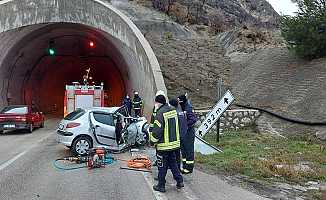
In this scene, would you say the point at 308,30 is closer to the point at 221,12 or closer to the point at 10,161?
the point at 10,161

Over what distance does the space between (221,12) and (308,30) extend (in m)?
30.1

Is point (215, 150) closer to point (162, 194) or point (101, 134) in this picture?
point (101, 134)

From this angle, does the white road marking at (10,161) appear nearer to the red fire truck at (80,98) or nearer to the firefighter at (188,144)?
the firefighter at (188,144)

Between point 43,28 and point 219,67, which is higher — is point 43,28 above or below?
above

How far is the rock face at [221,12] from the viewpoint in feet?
145

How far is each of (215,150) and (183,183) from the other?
391 cm

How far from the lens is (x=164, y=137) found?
27.0 feet

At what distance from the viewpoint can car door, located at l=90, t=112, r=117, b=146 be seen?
13.3m

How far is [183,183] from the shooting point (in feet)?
29.3

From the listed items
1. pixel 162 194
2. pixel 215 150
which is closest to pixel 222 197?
pixel 162 194

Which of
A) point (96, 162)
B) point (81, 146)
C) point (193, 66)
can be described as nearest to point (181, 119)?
point (96, 162)

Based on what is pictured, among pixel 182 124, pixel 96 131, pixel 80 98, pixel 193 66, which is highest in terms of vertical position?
pixel 193 66

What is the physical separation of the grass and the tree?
6.17 meters

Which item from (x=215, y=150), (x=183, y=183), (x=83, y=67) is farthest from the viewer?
(x=83, y=67)
